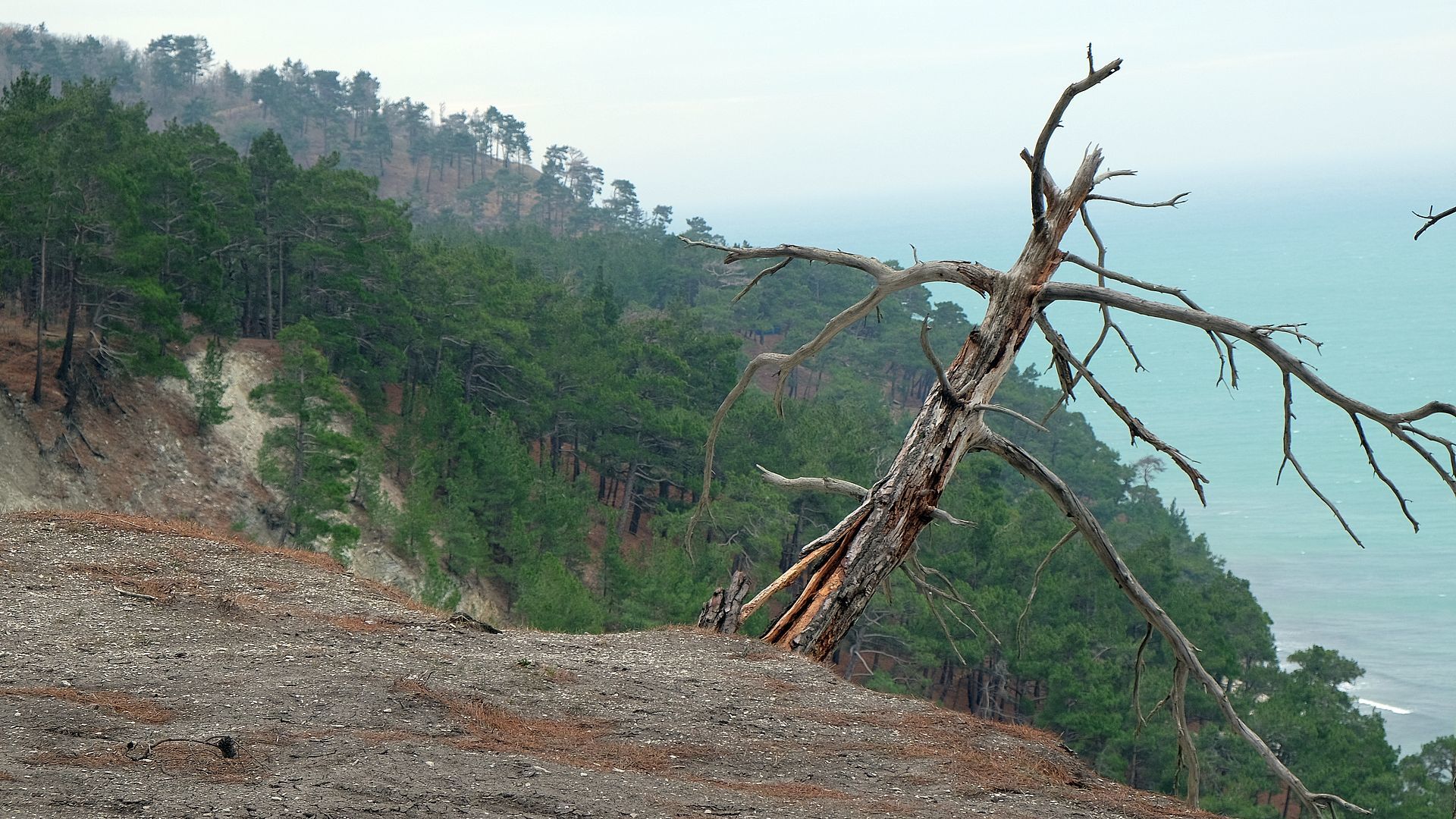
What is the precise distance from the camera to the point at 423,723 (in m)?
7.30

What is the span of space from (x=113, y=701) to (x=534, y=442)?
4323 cm

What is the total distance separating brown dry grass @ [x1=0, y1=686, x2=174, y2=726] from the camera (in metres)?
6.97

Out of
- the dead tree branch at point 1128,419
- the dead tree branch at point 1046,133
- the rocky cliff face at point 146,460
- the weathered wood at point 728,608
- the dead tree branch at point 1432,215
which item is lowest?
the rocky cliff face at point 146,460

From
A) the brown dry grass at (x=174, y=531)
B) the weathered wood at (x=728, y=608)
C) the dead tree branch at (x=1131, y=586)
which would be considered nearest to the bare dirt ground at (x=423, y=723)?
the weathered wood at (x=728, y=608)

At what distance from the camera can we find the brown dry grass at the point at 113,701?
6.97 meters

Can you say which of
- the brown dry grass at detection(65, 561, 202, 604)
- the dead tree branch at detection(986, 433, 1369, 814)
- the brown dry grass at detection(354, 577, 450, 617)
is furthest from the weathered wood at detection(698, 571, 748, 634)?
the brown dry grass at detection(65, 561, 202, 604)

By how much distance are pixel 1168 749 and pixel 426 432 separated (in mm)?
23996

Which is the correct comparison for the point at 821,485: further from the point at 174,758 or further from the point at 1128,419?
the point at 174,758

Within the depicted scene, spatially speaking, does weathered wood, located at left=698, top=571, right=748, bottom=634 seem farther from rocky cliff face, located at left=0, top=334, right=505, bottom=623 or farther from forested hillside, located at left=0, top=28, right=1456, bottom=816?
rocky cliff face, located at left=0, top=334, right=505, bottom=623

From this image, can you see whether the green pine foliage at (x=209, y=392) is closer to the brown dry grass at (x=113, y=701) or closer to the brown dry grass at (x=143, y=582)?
the brown dry grass at (x=143, y=582)

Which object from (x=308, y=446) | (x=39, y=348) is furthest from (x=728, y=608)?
(x=39, y=348)

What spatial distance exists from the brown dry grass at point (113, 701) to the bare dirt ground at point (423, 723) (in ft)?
0.11

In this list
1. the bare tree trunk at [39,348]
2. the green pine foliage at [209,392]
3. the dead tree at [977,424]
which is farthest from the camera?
the green pine foliage at [209,392]

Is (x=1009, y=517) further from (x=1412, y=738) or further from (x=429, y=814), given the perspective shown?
(x=429, y=814)
